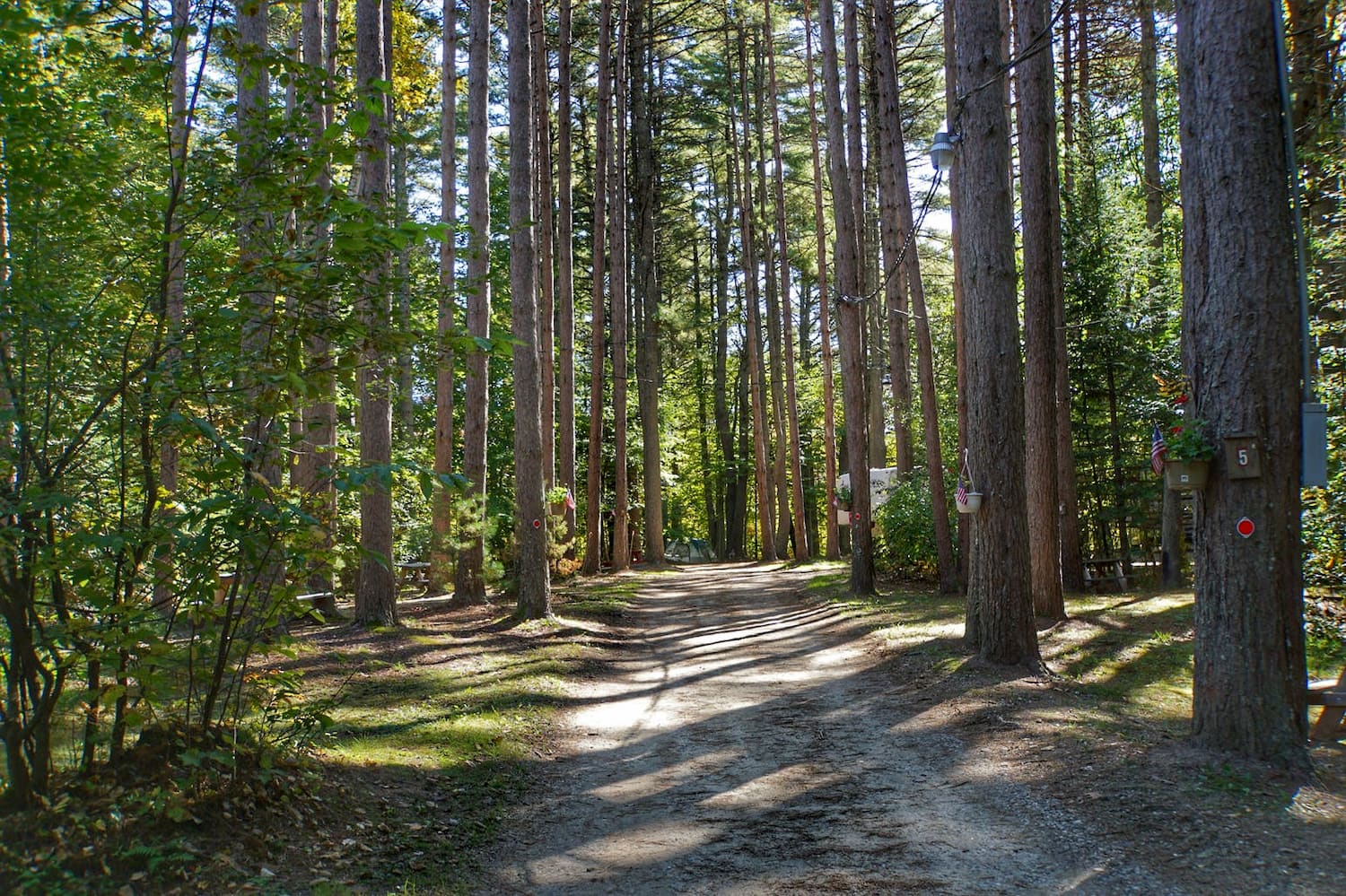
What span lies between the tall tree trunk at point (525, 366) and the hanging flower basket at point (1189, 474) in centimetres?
906

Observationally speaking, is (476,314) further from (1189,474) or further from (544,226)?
(1189,474)

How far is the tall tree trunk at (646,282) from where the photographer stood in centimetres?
2912

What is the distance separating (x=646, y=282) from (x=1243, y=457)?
25.6 meters

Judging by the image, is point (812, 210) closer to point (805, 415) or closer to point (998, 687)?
point (805, 415)

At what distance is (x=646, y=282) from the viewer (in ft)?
99.3

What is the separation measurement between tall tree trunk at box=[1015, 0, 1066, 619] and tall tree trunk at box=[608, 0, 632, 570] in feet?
41.8

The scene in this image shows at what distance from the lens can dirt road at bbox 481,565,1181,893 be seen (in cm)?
456

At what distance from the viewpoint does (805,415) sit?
42469 mm

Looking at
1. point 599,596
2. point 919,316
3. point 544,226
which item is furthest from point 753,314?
point 599,596

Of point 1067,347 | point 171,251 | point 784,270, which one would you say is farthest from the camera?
point 784,270

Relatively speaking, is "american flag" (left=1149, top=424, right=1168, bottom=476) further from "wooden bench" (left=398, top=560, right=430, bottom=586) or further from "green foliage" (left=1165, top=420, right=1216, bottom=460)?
"wooden bench" (left=398, top=560, right=430, bottom=586)

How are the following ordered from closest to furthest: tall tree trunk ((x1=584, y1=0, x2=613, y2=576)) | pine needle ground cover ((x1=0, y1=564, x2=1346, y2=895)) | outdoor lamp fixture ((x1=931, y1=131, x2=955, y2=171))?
pine needle ground cover ((x1=0, y1=564, x2=1346, y2=895)), outdoor lamp fixture ((x1=931, y1=131, x2=955, y2=171)), tall tree trunk ((x1=584, y1=0, x2=613, y2=576))

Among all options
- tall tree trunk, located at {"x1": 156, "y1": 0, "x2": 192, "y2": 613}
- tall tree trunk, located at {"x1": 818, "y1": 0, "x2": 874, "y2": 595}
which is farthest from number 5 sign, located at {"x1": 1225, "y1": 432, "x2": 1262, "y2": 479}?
tall tree trunk, located at {"x1": 818, "y1": 0, "x2": 874, "y2": 595}

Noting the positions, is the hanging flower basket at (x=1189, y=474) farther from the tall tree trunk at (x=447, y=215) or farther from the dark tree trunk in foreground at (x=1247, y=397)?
the tall tree trunk at (x=447, y=215)
